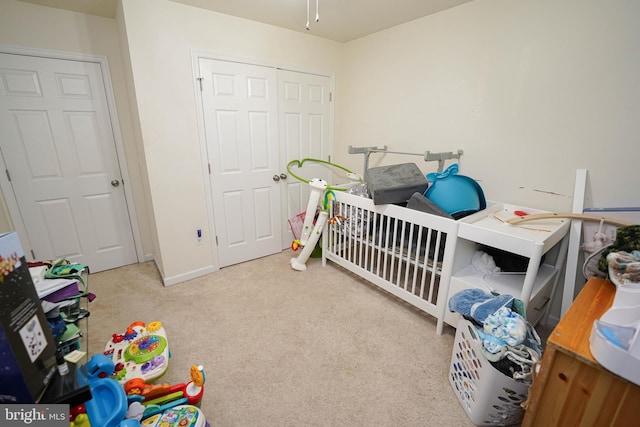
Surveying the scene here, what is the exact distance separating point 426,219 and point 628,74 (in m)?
1.32

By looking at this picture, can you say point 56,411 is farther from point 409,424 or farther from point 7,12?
point 7,12

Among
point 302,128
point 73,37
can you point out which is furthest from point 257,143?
point 73,37

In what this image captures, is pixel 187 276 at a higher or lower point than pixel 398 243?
lower

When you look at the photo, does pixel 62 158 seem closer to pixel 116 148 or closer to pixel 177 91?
pixel 116 148

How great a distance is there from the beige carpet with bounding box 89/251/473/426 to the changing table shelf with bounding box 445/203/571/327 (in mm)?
461

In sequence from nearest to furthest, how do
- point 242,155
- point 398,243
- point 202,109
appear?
point 398,243 → point 202,109 → point 242,155

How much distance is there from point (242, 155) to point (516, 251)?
232 centimetres

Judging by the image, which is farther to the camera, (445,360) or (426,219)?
(426,219)

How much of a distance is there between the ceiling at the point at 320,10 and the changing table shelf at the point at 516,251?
1678 mm

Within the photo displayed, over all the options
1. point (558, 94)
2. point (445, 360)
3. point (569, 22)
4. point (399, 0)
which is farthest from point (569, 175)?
point (399, 0)

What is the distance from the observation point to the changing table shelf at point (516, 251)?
144 cm

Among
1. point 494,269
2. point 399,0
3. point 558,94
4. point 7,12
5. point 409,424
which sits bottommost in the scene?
point 409,424

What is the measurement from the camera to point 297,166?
3111 mm

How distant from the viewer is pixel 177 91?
2234 millimetres
